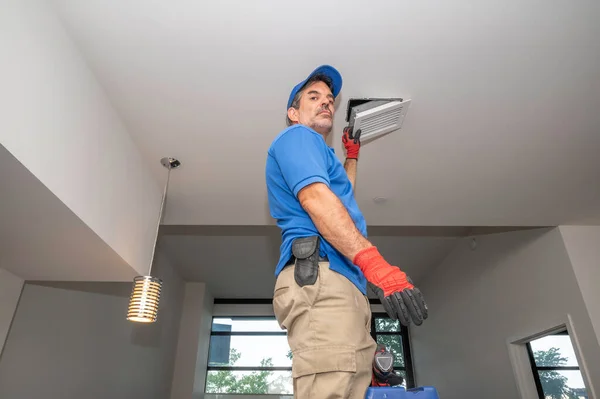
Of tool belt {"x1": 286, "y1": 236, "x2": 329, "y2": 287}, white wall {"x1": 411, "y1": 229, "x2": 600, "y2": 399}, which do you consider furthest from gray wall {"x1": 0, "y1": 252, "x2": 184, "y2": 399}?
white wall {"x1": 411, "y1": 229, "x2": 600, "y2": 399}

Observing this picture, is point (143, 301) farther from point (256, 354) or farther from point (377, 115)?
point (256, 354)

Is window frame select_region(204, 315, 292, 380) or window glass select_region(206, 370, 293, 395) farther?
window frame select_region(204, 315, 292, 380)

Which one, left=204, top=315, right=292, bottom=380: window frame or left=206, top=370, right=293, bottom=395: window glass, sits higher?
left=204, top=315, right=292, bottom=380: window frame

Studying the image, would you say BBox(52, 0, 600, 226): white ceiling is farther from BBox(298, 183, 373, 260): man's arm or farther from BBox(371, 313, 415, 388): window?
BBox(371, 313, 415, 388): window

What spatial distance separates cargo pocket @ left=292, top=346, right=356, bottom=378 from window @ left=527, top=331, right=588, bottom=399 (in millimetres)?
3311

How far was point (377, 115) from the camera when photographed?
80.2 inches

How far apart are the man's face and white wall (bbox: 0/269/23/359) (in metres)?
2.33

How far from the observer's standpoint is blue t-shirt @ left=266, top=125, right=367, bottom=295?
41.3 inches

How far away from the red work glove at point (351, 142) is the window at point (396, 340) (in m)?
5.10

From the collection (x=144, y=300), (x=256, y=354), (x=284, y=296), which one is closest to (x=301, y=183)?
(x=284, y=296)

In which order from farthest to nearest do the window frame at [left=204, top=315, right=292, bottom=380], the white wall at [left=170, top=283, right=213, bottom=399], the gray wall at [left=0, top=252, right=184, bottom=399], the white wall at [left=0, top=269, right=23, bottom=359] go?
the window frame at [left=204, top=315, right=292, bottom=380] < the white wall at [left=170, top=283, right=213, bottom=399] < the gray wall at [left=0, top=252, right=184, bottom=399] < the white wall at [left=0, top=269, right=23, bottom=359]

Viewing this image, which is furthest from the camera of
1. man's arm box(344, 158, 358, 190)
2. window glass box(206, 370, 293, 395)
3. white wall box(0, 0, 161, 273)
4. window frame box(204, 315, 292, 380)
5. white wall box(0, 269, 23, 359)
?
window frame box(204, 315, 292, 380)

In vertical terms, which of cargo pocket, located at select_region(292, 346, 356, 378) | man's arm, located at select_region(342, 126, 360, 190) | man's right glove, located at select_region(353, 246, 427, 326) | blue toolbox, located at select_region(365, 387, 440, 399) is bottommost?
blue toolbox, located at select_region(365, 387, 440, 399)

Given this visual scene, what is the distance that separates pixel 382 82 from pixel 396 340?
578 cm
